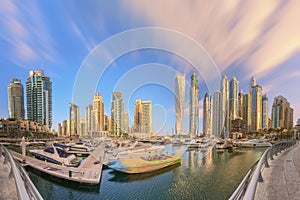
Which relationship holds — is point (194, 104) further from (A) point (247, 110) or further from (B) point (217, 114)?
(A) point (247, 110)

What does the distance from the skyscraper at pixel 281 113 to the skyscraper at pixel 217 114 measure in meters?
42.9

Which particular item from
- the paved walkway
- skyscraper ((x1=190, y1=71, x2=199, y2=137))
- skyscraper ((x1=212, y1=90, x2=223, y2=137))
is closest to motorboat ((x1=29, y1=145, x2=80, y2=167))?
skyscraper ((x1=190, y1=71, x2=199, y2=137))

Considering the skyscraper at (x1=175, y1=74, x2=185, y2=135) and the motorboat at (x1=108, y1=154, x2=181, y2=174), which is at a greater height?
the skyscraper at (x1=175, y1=74, x2=185, y2=135)

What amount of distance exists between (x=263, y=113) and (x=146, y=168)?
2001 inches

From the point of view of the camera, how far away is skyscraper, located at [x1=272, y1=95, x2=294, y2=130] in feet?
128

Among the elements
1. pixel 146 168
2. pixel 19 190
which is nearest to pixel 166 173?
pixel 146 168

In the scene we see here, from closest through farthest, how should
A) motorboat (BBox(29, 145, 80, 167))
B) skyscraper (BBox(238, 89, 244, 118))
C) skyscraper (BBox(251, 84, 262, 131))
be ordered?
1. motorboat (BBox(29, 145, 80, 167))
2. skyscraper (BBox(238, 89, 244, 118))
3. skyscraper (BBox(251, 84, 262, 131))

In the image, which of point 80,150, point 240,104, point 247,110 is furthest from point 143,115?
point 247,110

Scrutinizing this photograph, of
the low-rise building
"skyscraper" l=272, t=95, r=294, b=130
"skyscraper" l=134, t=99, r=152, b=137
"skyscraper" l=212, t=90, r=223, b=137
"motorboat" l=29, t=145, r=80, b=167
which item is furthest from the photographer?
"skyscraper" l=272, t=95, r=294, b=130

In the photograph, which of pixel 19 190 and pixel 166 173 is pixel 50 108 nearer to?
pixel 166 173

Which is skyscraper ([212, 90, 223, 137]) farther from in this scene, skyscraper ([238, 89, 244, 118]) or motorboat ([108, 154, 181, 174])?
skyscraper ([238, 89, 244, 118])

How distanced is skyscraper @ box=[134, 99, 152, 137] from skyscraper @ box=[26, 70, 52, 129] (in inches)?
1488

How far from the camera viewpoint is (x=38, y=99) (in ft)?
126

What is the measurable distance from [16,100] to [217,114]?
47.0m
